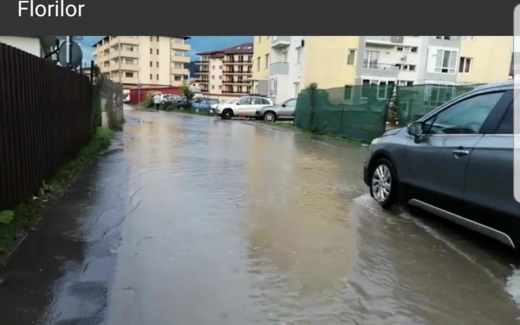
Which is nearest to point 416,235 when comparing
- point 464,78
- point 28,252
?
point 28,252

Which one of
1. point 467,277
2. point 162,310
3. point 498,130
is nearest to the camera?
point 162,310

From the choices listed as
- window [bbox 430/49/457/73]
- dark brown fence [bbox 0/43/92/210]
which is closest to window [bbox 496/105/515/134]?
dark brown fence [bbox 0/43/92/210]

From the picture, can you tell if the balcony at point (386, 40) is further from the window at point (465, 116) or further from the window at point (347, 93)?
the window at point (465, 116)

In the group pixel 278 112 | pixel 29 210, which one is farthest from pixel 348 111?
pixel 29 210

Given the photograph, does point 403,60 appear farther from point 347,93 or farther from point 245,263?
point 245,263

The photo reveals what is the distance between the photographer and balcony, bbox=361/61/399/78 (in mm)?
38406

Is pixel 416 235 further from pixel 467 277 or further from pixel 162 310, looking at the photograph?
pixel 162 310

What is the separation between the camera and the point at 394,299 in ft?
11.3

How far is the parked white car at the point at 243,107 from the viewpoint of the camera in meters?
29.4

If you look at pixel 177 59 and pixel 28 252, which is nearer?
pixel 28 252

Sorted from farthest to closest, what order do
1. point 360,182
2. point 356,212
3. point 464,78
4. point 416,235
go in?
point 464,78
point 360,182
point 356,212
point 416,235

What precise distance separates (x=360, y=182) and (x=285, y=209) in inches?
104

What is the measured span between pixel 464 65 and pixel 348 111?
30396 millimetres

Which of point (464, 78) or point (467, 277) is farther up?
point (464, 78)
